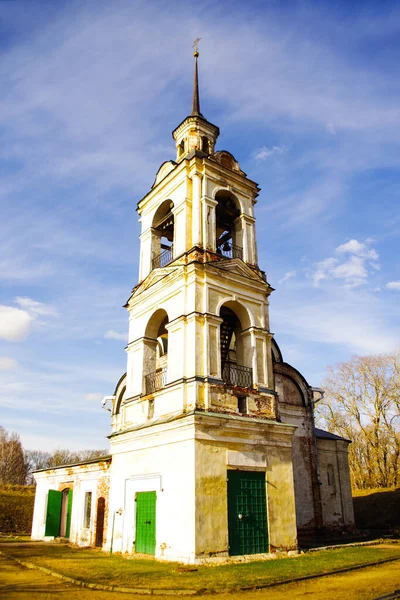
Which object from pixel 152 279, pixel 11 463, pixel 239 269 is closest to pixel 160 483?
pixel 152 279

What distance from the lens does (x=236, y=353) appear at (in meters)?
15.6

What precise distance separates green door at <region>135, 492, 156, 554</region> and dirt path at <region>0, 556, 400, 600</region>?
10.9ft

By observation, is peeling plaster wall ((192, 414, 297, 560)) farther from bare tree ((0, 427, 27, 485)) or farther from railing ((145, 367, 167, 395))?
bare tree ((0, 427, 27, 485))

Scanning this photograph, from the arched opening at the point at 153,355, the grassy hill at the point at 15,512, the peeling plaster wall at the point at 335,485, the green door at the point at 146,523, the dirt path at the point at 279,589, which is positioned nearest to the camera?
the dirt path at the point at 279,589

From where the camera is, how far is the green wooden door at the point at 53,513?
2098 cm

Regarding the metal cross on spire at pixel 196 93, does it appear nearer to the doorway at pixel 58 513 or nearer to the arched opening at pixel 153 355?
the arched opening at pixel 153 355

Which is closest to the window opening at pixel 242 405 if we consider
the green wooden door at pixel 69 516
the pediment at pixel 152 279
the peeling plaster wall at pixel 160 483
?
the peeling plaster wall at pixel 160 483

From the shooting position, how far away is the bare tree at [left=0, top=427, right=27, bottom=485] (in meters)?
56.2

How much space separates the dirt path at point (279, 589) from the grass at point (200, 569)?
18.4 inches

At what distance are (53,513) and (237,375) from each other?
→ 1228cm

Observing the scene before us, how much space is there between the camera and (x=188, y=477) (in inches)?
467

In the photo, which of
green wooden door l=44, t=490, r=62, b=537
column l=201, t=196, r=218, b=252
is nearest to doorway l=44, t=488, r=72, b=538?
green wooden door l=44, t=490, r=62, b=537

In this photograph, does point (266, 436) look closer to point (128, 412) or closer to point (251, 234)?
point (128, 412)

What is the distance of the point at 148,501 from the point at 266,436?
385 cm
